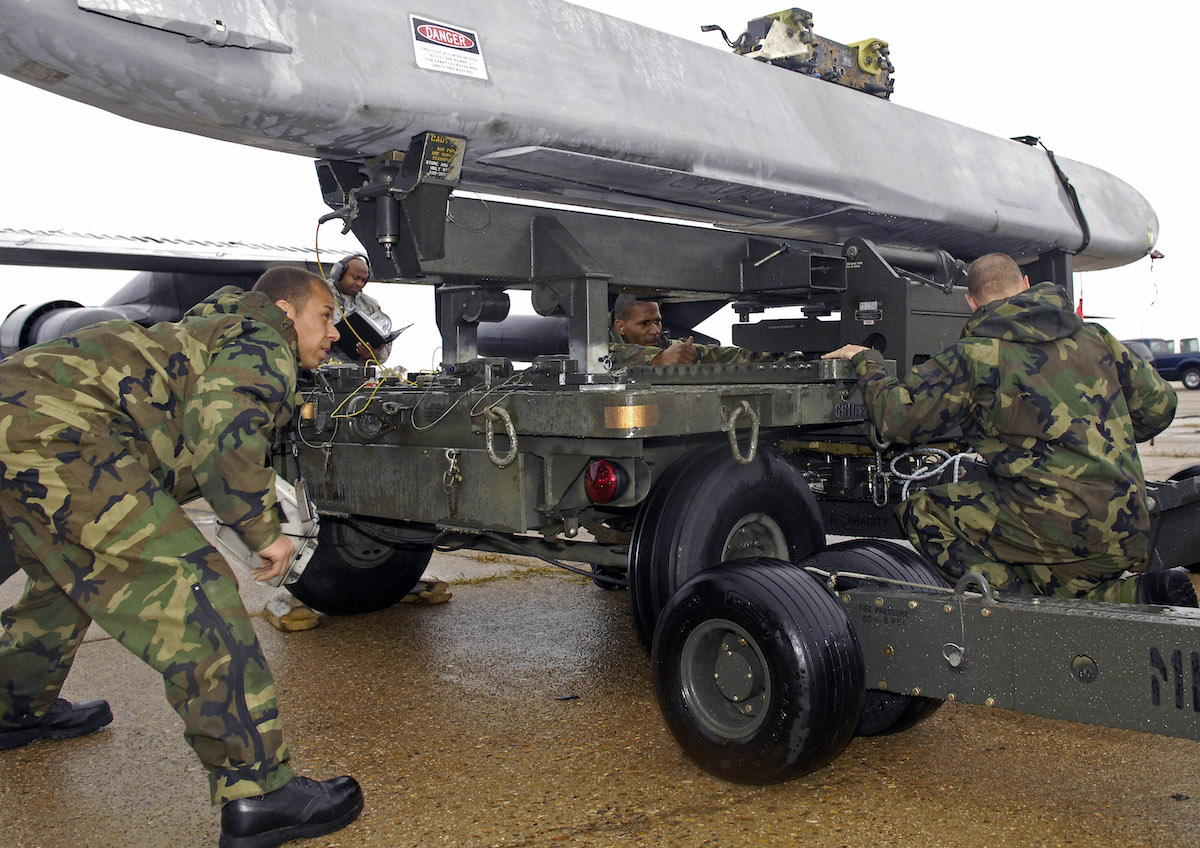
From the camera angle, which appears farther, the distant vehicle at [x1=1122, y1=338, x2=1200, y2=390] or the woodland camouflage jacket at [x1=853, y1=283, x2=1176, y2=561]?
the distant vehicle at [x1=1122, y1=338, x2=1200, y2=390]

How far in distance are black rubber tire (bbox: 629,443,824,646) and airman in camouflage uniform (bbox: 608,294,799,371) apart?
40.9 inches

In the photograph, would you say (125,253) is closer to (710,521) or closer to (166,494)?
(166,494)

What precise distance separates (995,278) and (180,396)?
273cm

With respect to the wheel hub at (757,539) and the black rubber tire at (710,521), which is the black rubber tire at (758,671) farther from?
the wheel hub at (757,539)

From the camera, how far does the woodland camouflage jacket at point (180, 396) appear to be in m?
2.80

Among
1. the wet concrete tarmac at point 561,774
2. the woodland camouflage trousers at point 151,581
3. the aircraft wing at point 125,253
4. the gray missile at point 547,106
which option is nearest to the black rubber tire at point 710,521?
the wet concrete tarmac at point 561,774

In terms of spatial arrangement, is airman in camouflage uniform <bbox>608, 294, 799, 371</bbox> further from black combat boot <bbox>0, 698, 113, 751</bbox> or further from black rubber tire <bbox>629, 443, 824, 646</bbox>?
black combat boot <bbox>0, 698, 113, 751</bbox>

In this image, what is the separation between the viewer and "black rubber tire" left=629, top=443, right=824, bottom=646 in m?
3.45

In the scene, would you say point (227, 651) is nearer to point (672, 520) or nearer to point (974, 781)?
point (672, 520)

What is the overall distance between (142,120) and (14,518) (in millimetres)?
1498

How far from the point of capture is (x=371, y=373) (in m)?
4.55

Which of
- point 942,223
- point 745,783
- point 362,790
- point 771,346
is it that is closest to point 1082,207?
point 942,223

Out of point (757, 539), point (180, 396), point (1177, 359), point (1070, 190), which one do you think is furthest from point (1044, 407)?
point (1177, 359)

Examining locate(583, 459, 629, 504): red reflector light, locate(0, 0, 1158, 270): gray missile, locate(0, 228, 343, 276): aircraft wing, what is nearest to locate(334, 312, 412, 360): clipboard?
locate(0, 0, 1158, 270): gray missile
